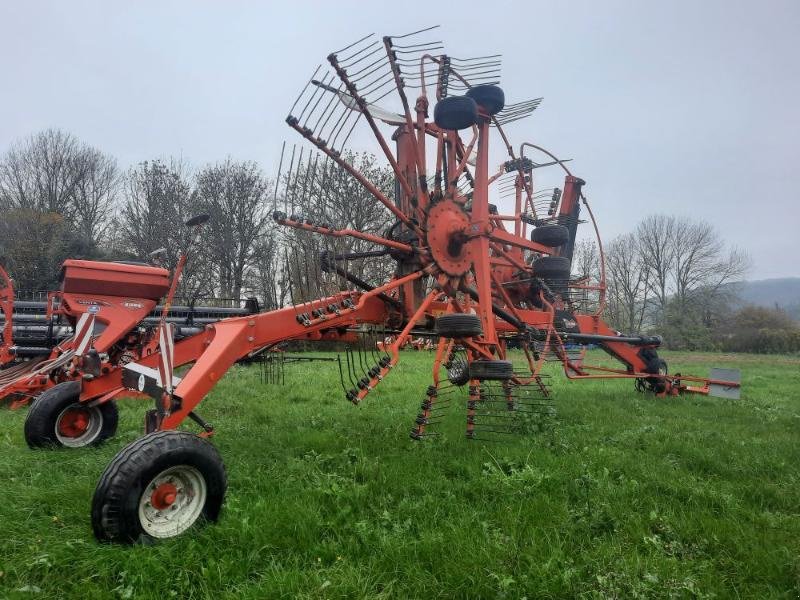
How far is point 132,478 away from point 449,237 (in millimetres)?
3738

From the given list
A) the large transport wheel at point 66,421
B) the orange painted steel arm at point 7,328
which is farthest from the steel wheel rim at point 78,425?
the orange painted steel arm at point 7,328

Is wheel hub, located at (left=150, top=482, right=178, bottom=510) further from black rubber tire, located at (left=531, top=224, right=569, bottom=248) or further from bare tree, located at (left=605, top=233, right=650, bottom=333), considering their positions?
bare tree, located at (left=605, top=233, right=650, bottom=333)

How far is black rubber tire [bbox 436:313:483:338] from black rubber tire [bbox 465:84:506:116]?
8.44 ft

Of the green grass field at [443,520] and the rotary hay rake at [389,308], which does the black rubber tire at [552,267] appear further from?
the green grass field at [443,520]

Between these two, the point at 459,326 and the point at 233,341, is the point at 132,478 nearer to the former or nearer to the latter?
the point at 233,341

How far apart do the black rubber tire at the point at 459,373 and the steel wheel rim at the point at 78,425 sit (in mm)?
4045

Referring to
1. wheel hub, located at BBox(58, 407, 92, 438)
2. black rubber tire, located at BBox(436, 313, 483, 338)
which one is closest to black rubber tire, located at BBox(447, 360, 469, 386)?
black rubber tire, located at BBox(436, 313, 483, 338)

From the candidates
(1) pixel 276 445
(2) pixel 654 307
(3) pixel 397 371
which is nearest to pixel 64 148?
(3) pixel 397 371

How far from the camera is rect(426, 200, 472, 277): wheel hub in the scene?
5258 millimetres

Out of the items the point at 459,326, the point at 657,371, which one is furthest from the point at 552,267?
the point at 657,371

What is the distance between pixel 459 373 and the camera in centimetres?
729

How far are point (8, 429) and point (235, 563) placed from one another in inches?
175

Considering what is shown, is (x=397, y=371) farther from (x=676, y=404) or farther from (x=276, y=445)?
(x=276, y=445)

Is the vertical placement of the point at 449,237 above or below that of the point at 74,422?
above
